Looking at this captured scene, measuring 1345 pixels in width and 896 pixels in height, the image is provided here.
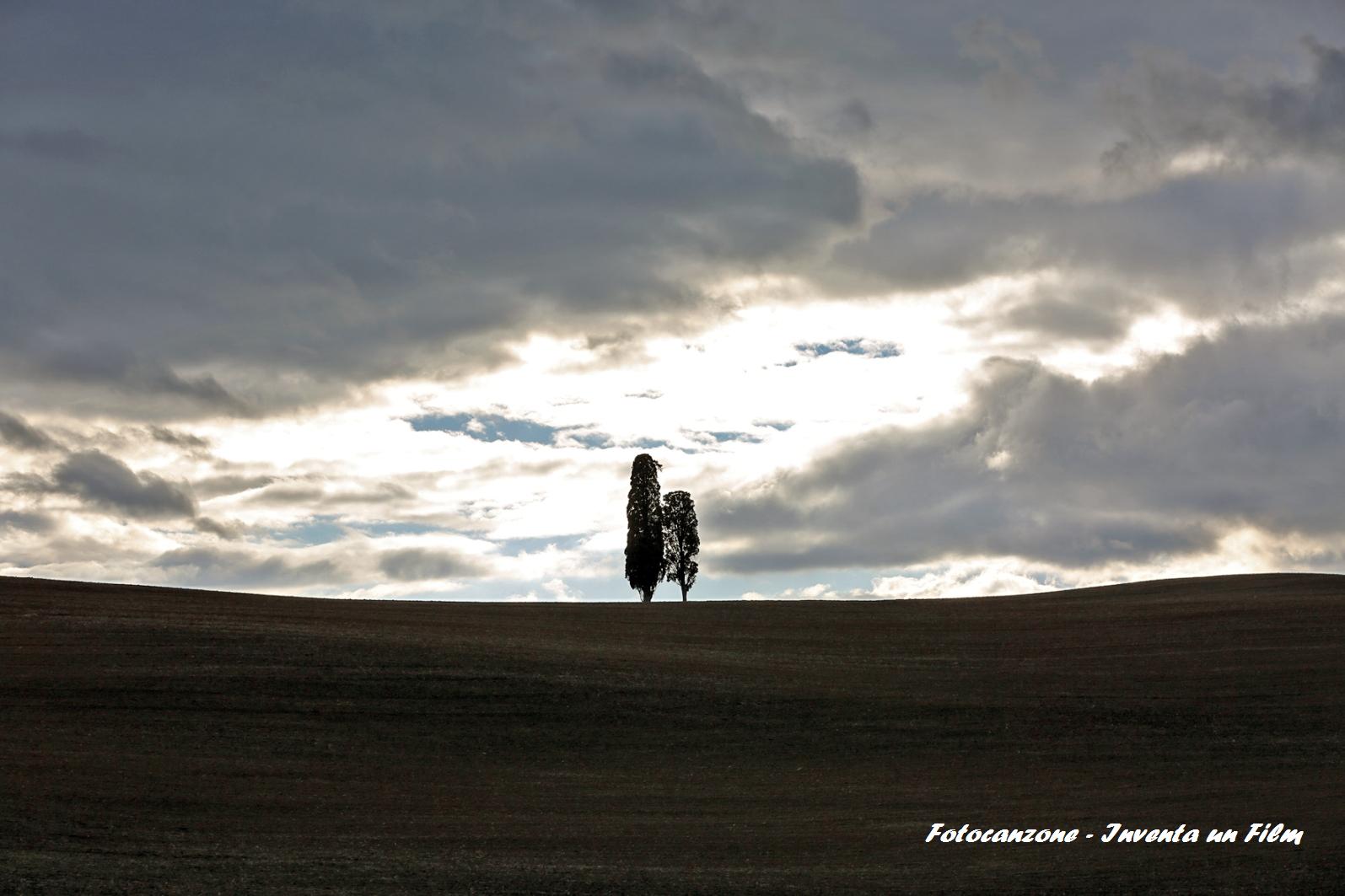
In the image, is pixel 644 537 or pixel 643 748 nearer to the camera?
pixel 643 748

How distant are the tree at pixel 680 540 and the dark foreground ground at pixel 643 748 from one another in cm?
2255

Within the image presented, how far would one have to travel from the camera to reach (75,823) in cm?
2183

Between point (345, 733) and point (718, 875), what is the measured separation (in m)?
14.7

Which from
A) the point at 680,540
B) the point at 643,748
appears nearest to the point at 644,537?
the point at 680,540

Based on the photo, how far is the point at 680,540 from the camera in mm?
75312

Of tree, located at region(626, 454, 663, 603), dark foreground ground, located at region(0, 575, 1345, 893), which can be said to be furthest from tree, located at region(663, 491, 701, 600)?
dark foreground ground, located at region(0, 575, 1345, 893)

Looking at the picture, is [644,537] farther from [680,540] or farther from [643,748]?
[643,748]

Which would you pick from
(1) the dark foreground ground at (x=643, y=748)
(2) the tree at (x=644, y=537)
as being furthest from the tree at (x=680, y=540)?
(1) the dark foreground ground at (x=643, y=748)

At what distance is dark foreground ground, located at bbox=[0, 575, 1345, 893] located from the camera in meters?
19.8

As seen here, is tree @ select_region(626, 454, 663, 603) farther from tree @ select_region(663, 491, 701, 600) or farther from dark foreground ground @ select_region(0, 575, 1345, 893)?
dark foreground ground @ select_region(0, 575, 1345, 893)

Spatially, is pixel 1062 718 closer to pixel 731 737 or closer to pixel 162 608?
pixel 731 737

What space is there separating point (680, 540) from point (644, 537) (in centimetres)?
213

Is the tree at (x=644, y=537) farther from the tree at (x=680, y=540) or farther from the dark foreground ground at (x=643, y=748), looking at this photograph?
the dark foreground ground at (x=643, y=748)

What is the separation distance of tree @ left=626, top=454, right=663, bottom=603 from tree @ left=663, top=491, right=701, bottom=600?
41 centimetres
